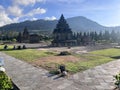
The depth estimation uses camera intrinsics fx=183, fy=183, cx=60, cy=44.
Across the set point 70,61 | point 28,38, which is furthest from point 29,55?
point 28,38

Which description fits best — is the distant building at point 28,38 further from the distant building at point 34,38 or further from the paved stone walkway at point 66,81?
the paved stone walkway at point 66,81

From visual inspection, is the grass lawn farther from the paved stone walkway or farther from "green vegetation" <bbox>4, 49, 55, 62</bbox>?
the paved stone walkway

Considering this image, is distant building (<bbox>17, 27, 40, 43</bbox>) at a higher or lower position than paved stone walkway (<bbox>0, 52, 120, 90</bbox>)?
higher

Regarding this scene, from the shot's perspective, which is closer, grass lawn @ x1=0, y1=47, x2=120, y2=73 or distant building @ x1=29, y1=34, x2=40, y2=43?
grass lawn @ x1=0, y1=47, x2=120, y2=73

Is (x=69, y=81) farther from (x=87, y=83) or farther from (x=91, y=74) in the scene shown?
(x=91, y=74)

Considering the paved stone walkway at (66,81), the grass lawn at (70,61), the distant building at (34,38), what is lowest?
the paved stone walkway at (66,81)

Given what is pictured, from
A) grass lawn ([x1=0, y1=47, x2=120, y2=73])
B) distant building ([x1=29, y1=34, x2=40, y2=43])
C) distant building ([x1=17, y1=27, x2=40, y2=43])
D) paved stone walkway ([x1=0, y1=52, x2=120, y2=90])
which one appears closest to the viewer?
paved stone walkway ([x1=0, y1=52, x2=120, y2=90])

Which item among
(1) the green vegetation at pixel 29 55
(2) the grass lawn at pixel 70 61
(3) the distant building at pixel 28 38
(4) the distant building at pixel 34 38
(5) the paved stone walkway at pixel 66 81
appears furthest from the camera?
(3) the distant building at pixel 28 38

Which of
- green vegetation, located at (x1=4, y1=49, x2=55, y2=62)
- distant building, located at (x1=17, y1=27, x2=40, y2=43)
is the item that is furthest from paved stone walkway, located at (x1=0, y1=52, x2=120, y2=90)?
distant building, located at (x1=17, y1=27, x2=40, y2=43)

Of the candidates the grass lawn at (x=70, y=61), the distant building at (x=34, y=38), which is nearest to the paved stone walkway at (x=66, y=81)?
the grass lawn at (x=70, y=61)

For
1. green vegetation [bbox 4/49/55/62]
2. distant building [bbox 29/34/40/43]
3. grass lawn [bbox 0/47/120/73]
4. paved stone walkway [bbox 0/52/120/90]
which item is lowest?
paved stone walkway [bbox 0/52/120/90]

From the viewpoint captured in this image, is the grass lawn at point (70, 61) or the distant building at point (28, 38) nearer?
the grass lawn at point (70, 61)

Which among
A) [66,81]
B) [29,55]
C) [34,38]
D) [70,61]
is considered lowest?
[66,81]

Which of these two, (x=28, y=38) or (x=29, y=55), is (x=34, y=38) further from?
(x=29, y=55)
